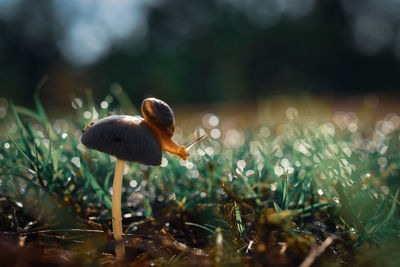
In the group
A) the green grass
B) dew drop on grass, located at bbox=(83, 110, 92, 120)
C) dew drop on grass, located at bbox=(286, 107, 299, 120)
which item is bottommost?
the green grass

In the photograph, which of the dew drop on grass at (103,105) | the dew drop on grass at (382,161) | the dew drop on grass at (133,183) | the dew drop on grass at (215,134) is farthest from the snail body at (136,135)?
the dew drop on grass at (215,134)

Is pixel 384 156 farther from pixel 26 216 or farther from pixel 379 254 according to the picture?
pixel 26 216

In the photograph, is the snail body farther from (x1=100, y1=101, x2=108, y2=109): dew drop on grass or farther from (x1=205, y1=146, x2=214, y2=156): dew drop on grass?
(x1=205, y1=146, x2=214, y2=156): dew drop on grass

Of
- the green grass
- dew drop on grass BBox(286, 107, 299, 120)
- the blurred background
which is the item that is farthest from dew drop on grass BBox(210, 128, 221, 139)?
the blurred background

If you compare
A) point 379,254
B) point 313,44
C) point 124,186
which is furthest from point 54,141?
point 313,44

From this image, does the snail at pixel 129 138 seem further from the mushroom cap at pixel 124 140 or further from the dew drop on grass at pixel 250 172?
the dew drop on grass at pixel 250 172

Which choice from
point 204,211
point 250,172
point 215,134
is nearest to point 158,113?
point 204,211

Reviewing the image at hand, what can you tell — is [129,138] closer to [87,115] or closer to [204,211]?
[204,211]
